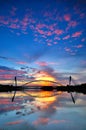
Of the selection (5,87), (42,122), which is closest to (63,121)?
(42,122)

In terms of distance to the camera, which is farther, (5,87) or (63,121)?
(5,87)

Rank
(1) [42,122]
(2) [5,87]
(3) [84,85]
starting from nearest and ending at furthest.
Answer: (1) [42,122]
(3) [84,85]
(2) [5,87]

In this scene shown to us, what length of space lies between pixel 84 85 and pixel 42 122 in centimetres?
14581

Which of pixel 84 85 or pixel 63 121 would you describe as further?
pixel 84 85

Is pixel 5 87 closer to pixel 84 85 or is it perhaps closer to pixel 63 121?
pixel 84 85

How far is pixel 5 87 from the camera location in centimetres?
19775

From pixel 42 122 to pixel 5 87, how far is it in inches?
6917

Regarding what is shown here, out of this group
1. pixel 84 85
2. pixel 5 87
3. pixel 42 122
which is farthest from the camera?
pixel 5 87

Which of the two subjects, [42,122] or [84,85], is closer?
[42,122]

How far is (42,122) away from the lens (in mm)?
26172

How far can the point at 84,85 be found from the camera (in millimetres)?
167875

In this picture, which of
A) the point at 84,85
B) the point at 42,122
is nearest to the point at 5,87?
the point at 84,85

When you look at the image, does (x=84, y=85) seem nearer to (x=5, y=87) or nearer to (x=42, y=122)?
(x=5, y=87)

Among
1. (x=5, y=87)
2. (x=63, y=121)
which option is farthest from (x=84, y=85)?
(x=63, y=121)
